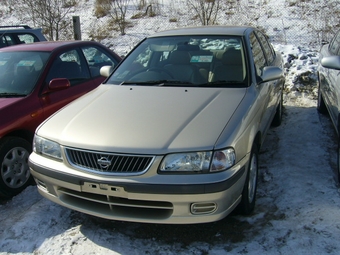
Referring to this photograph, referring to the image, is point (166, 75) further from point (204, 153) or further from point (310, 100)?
point (310, 100)

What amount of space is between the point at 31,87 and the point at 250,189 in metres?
2.80

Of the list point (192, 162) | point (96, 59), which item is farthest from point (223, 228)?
point (96, 59)

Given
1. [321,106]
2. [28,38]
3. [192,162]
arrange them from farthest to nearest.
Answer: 1. [28,38]
2. [321,106]
3. [192,162]

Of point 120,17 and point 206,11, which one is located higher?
point 206,11

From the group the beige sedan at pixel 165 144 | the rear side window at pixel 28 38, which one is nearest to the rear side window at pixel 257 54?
the beige sedan at pixel 165 144

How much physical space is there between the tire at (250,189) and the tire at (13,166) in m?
2.37

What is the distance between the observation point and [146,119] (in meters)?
3.11

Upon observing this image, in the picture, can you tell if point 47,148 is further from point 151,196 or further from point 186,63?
point 186,63

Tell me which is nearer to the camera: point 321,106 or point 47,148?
point 47,148

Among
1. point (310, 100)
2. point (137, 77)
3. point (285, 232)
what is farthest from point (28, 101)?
point (310, 100)

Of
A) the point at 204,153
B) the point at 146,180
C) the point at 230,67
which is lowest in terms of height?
the point at 146,180

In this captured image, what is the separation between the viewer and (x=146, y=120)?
122 inches

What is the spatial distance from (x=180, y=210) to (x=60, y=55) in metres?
3.11

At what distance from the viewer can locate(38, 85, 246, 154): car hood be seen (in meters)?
2.77
